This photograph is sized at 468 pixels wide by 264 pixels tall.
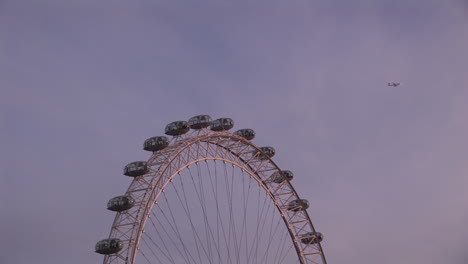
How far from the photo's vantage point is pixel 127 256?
4512 cm

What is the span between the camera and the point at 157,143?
4919 cm

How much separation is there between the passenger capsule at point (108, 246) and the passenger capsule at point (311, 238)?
28202 millimetres

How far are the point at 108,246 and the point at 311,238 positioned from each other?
2972 cm

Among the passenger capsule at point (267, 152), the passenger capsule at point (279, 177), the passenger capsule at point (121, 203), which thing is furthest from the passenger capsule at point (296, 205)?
the passenger capsule at point (121, 203)

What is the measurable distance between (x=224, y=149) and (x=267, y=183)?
936 centimetres

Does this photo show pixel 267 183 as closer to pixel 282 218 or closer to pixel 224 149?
pixel 282 218

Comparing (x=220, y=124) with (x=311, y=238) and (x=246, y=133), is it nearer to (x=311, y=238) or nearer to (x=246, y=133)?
(x=246, y=133)

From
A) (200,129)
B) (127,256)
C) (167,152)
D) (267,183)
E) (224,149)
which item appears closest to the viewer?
(127,256)

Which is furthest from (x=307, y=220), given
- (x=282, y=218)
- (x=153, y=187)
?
(x=153, y=187)

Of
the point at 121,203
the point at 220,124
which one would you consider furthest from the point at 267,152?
the point at 121,203

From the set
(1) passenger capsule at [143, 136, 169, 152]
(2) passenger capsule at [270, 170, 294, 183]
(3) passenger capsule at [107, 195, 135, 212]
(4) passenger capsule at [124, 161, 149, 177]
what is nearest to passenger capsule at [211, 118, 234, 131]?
(1) passenger capsule at [143, 136, 169, 152]

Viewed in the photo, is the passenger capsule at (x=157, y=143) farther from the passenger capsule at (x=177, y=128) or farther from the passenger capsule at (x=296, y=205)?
the passenger capsule at (x=296, y=205)

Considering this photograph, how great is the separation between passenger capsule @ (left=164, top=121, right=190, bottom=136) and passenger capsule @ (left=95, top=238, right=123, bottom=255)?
32.4 ft

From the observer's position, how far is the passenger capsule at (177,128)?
51000 mm
